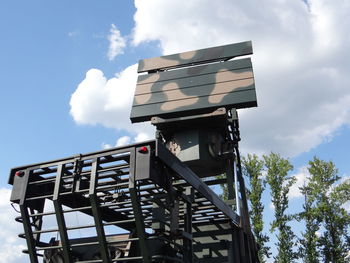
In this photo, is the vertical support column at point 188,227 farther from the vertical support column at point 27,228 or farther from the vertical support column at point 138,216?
the vertical support column at point 27,228

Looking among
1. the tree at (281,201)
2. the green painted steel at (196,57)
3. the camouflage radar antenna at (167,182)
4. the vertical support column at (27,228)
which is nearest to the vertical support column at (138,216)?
the camouflage radar antenna at (167,182)

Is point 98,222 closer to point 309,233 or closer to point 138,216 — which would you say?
point 138,216

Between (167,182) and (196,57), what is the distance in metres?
5.12

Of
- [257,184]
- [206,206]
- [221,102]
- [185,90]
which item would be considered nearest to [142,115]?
[185,90]

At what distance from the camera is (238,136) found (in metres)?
7.62

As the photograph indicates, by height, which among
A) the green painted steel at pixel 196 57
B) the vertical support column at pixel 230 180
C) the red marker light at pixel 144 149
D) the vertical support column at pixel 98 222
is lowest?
the vertical support column at pixel 98 222

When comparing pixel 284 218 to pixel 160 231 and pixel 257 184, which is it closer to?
pixel 257 184

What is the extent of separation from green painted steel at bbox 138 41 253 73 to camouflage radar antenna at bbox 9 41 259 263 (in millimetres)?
23

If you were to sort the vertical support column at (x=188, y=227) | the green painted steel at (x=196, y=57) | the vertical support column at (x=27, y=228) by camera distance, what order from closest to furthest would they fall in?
the vertical support column at (x=27, y=228)
the vertical support column at (x=188, y=227)
the green painted steel at (x=196, y=57)

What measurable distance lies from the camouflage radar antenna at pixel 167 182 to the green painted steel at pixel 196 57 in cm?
2

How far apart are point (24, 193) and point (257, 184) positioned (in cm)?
1807

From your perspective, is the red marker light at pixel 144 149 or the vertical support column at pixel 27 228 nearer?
the red marker light at pixel 144 149

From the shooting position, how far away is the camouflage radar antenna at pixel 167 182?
13.2ft

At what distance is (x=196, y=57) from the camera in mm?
8781
